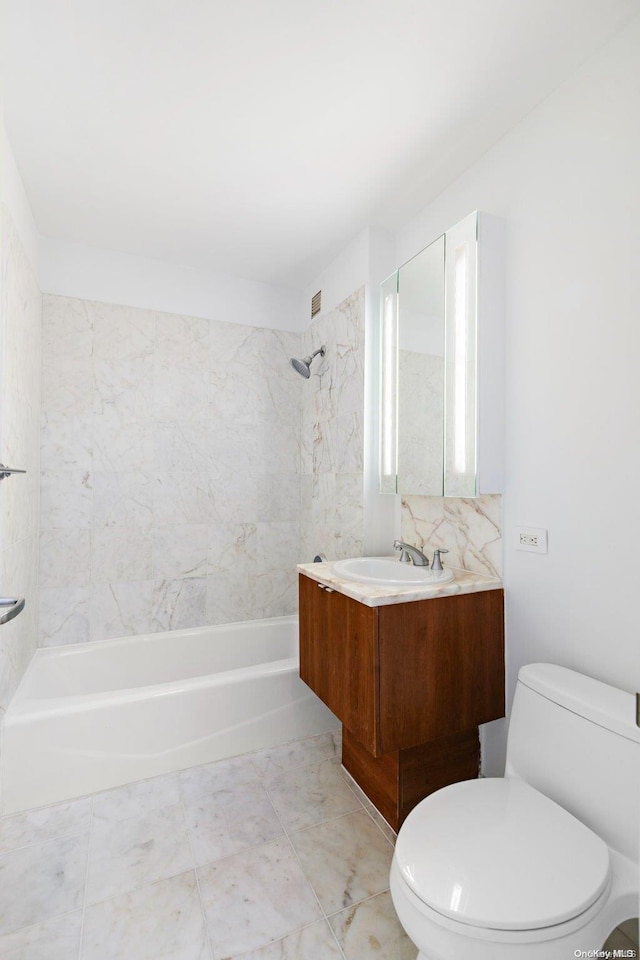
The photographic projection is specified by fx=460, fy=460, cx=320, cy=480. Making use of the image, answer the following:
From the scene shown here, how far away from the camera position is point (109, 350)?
2.54m

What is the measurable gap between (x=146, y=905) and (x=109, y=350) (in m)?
2.39

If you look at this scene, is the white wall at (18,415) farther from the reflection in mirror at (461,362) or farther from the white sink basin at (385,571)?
the reflection in mirror at (461,362)

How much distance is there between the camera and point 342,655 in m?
1.63

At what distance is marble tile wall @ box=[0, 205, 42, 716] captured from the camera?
1.71m

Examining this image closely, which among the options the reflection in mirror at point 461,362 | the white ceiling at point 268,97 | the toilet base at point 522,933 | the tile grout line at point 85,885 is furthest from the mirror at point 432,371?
the tile grout line at point 85,885

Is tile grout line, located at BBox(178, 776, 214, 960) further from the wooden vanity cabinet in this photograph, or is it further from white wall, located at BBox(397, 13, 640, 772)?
white wall, located at BBox(397, 13, 640, 772)

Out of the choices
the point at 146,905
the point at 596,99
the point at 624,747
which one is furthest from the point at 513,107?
the point at 146,905

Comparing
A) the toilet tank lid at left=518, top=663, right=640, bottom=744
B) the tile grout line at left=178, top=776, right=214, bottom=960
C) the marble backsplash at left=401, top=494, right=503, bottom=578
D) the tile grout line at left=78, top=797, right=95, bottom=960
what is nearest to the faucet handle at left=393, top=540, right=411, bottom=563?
the marble backsplash at left=401, top=494, right=503, bottom=578

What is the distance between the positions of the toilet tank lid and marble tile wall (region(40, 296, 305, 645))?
1.87m

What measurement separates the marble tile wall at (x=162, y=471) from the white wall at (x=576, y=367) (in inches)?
63.8

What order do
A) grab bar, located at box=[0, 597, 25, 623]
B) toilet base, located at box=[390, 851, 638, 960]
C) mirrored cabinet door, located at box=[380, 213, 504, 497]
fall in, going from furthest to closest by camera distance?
mirrored cabinet door, located at box=[380, 213, 504, 497], grab bar, located at box=[0, 597, 25, 623], toilet base, located at box=[390, 851, 638, 960]

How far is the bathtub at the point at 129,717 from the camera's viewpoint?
1745mm

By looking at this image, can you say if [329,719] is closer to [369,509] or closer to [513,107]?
[369,509]

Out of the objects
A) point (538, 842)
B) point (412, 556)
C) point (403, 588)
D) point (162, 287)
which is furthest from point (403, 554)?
point (162, 287)
